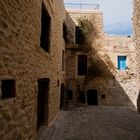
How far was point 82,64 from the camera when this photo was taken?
1625 cm

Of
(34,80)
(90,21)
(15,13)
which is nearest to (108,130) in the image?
(34,80)

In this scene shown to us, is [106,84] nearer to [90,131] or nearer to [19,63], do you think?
[90,131]

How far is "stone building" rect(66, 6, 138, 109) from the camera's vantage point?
51.9 feet

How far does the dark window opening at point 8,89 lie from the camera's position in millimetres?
3467

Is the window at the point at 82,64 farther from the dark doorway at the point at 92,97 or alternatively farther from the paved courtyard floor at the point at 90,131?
the paved courtyard floor at the point at 90,131

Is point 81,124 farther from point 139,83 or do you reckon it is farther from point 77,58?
point 77,58

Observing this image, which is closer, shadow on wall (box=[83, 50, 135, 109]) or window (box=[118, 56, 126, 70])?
shadow on wall (box=[83, 50, 135, 109])

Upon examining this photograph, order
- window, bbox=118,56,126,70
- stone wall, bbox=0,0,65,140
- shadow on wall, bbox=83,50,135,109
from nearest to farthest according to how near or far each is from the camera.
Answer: stone wall, bbox=0,0,65,140 → shadow on wall, bbox=83,50,135,109 → window, bbox=118,56,126,70

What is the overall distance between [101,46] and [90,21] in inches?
83.1

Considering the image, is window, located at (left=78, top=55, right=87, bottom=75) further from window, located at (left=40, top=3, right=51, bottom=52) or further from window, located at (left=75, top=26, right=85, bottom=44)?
window, located at (left=40, top=3, right=51, bottom=52)

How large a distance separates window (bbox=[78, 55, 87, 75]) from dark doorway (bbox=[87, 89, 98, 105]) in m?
1.43

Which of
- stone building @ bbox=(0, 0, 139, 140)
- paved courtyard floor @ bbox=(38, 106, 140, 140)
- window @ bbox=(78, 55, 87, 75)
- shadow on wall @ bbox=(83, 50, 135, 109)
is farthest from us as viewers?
window @ bbox=(78, 55, 87, 75)

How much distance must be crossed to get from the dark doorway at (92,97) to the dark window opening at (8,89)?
12389 mm

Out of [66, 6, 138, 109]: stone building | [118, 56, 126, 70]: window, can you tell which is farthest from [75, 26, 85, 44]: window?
[118, 56, 126, 70]: window
